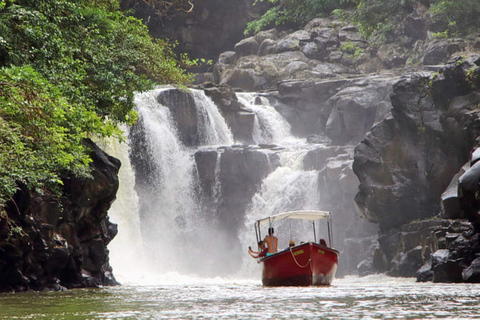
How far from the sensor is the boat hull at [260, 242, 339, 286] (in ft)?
58.9

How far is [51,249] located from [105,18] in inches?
339

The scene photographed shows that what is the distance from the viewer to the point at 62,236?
20234 millimetres

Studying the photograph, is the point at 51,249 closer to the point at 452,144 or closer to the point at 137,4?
the point at 452,144

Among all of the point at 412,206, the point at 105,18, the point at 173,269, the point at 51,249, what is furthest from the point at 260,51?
the point at 51,249

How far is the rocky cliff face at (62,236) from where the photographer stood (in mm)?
17578

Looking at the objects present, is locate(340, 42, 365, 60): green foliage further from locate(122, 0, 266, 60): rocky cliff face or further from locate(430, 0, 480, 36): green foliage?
locate(122, 0, 266, 60): rocky cliff face

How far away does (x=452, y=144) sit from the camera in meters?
29.5

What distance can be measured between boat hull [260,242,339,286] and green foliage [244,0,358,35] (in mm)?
47402

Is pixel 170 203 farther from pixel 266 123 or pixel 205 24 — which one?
pixel 205 24

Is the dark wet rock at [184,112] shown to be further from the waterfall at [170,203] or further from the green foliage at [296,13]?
the green foliage at [296,13]

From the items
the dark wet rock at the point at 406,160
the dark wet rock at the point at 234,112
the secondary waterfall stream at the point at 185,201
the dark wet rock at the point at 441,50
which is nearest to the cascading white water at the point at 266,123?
the dark wet rock at the point at 234,112

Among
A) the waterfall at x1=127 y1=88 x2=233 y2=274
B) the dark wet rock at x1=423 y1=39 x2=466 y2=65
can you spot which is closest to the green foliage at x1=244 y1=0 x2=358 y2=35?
the dark wet rock at x1=423 y1=39 x2=466 y2=65

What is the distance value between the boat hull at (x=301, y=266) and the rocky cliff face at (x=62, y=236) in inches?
268

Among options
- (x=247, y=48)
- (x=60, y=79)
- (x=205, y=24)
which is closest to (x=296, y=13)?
(x=247, y=48)
